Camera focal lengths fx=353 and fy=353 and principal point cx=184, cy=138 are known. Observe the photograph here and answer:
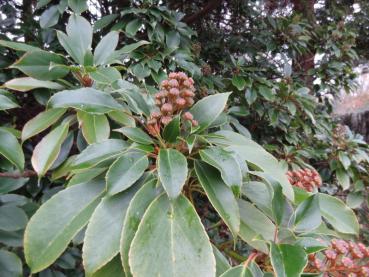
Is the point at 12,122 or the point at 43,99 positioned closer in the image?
the point at 43,99

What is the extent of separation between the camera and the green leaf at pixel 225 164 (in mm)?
584

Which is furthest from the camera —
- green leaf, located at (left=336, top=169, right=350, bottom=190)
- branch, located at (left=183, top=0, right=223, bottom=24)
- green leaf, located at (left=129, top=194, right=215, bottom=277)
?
branch, located at (left=183, top=0, right=223, bottom=24)

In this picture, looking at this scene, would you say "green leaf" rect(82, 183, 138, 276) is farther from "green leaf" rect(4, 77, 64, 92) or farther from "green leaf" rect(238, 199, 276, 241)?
"green leaf" rect(4, 77, 64, 92)

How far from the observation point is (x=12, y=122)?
1.32 metres

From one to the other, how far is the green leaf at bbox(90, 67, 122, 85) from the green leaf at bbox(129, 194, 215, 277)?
39cm

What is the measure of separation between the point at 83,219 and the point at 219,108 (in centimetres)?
37

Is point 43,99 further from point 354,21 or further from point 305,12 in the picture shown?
point 354,21

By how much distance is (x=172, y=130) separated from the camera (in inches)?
26.7

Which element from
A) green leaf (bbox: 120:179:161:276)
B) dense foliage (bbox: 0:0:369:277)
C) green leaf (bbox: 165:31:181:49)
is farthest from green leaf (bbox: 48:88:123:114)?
green leaf (bbox: 165:31:181:49)

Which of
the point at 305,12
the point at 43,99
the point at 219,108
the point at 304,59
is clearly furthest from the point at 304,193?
Result: the point at 305,12

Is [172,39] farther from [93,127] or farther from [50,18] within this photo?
[93,127]

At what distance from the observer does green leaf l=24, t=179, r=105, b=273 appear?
0.56 meters

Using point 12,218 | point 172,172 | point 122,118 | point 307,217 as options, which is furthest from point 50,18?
point 307,217

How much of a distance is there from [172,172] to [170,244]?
0.37 feet
